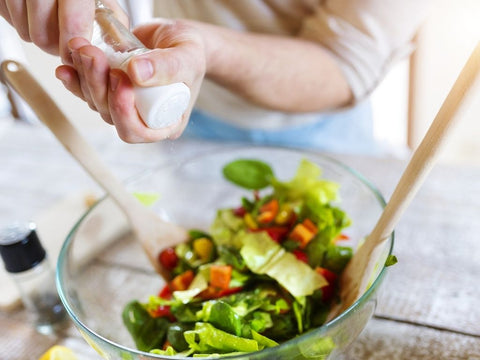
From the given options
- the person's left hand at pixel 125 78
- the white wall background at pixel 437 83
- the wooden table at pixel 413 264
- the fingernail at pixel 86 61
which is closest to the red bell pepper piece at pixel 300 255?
the wooden table at pixel 413 264

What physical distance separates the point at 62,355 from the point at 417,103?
193 cm

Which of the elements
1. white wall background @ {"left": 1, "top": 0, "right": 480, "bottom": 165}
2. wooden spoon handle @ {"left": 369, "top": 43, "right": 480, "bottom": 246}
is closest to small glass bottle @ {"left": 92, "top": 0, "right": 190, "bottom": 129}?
wooden spoon handle @ {"left": 369, "top": 43, "right": 480, "bottom": 246}

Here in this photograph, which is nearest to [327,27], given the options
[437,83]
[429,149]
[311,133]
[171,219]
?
[311,133]

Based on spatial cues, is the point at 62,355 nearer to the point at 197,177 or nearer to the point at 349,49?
the point at 197,177

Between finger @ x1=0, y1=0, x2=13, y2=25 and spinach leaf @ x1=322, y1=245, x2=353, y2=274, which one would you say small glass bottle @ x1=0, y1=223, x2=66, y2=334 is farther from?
spinach leaf @ x1=322, y1=245, x2=353, y2=274

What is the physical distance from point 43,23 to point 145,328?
0.34 m

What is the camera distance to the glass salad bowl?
52cm

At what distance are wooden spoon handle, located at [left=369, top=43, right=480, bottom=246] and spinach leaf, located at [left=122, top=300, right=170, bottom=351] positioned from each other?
256 millimetres

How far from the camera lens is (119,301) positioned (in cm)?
75

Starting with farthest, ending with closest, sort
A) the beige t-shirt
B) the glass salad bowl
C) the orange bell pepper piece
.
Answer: the beige t-shirt
the orange bell pepper piece
the glass salad bowl

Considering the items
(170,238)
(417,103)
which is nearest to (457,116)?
(170,238)

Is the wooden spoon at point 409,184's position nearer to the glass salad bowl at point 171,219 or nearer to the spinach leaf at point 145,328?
the glass salad bowl at point 171,219

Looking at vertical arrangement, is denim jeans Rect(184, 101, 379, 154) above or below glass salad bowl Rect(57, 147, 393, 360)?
below

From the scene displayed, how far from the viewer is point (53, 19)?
525 mm
